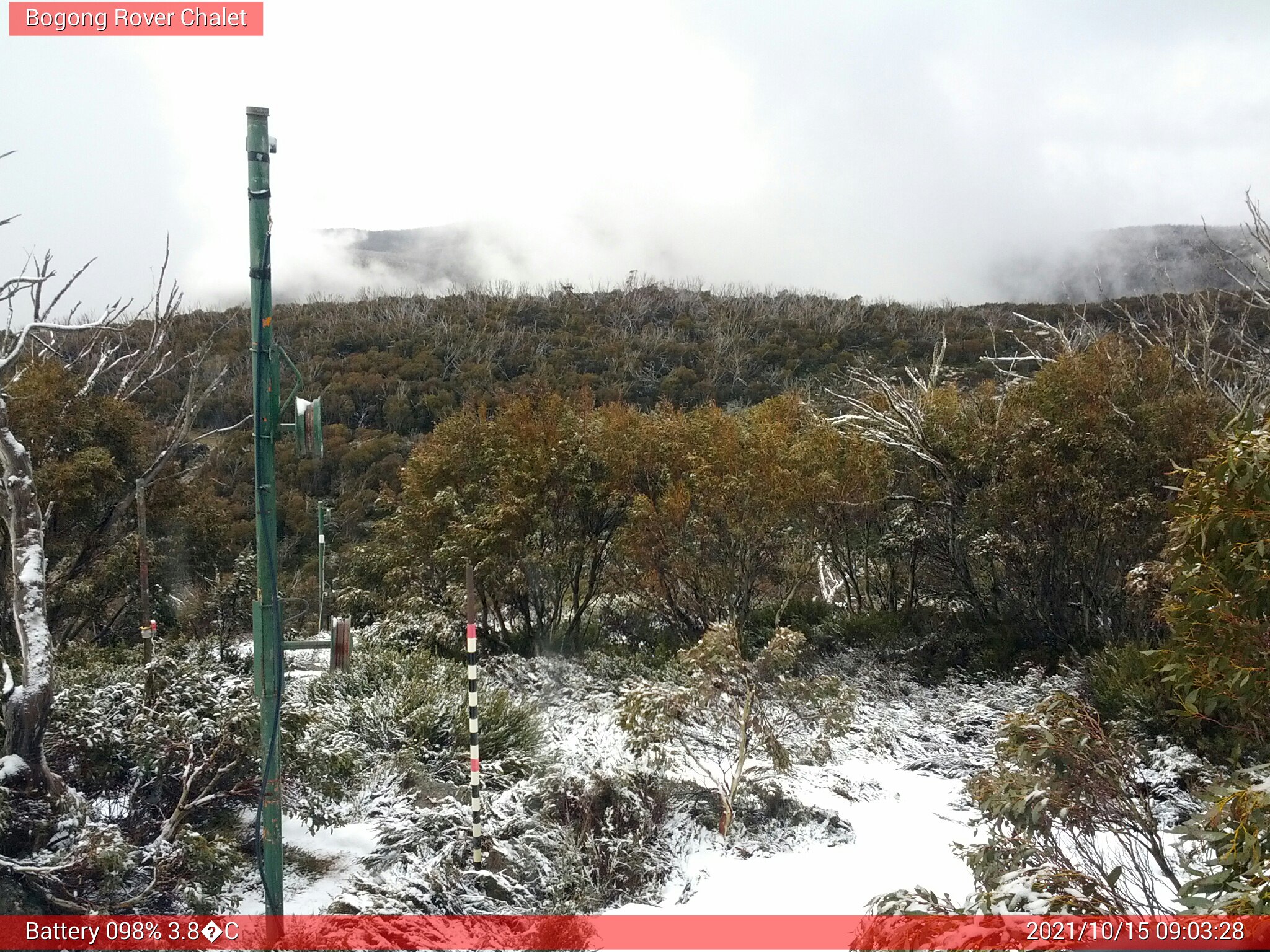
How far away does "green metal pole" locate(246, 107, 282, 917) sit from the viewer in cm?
414

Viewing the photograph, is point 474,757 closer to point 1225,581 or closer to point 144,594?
point 144,594

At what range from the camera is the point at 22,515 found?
15.8 feet

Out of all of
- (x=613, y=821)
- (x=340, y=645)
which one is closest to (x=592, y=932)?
(x=613, y=821)

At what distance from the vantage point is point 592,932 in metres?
5.09

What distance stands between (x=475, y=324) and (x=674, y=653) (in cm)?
2860

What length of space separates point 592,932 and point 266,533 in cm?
288

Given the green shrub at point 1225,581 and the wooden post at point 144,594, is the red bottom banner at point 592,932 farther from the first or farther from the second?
the wooden post at point 144,594

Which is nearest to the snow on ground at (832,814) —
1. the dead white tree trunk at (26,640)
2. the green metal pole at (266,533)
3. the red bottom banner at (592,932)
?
the red bottom banner at (592,932)

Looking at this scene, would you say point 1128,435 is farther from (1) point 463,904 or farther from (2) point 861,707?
(1) point 463,904

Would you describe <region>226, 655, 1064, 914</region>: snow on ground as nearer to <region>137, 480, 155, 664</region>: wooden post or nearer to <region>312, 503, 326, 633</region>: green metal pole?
<region>312, 503, 326, 633</region>: green metal pole

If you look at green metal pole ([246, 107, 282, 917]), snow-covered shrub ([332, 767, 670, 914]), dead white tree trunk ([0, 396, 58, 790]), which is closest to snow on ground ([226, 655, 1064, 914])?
snow-covered shrub ([332, 767, 670, 914])

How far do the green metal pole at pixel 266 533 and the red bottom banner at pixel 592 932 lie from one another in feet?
1.35

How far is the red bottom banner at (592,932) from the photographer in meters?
2.71

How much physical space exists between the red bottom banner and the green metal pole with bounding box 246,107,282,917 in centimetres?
41
